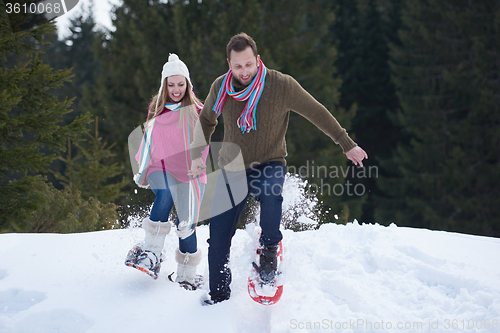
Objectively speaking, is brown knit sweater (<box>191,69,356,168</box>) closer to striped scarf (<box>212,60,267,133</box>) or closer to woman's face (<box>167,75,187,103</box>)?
striped scarf (<box>212,60,267,133</box>)

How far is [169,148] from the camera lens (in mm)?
3131

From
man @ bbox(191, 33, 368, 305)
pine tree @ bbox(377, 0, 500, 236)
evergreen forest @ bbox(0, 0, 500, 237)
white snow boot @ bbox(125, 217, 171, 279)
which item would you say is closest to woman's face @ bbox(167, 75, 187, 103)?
man @ bbox(191, 33, 368, 305)

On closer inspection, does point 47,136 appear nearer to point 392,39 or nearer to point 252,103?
point 252,103

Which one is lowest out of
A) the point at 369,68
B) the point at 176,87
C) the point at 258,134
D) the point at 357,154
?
the point at 357,154

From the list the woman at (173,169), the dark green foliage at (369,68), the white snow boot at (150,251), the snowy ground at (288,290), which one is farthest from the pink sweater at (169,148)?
the dark green foliage at (369,68)

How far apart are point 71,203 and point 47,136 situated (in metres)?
1.51

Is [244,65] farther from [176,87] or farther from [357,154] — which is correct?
[357,154]

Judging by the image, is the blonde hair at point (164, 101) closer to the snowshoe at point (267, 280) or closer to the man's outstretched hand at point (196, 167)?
the man's outstretched hand at point (196, 167)

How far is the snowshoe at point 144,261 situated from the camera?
284 cm

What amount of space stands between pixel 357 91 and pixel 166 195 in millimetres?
15851

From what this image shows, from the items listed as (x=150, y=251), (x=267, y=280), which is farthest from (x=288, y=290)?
(x=150, y=251)

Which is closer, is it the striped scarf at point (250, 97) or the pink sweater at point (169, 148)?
the striped scarf at point (250, 97)

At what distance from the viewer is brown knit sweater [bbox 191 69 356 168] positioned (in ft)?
8.91

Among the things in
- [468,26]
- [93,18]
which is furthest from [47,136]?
[93,18]
